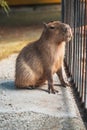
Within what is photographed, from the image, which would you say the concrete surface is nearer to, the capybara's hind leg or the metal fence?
the capybara's hind leg

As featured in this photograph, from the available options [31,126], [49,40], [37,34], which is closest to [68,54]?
[49,40]

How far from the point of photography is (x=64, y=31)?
5.43m

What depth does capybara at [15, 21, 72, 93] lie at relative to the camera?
5.53 meters

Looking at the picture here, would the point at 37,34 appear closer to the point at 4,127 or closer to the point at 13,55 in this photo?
the point at 13,55

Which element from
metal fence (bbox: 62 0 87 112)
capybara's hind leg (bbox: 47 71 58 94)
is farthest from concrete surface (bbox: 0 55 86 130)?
metal fence (bbox: 62 0 87 112)

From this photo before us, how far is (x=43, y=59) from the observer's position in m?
5.63

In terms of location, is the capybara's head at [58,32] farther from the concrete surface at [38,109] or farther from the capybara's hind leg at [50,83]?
the concrete surface at [38,109]

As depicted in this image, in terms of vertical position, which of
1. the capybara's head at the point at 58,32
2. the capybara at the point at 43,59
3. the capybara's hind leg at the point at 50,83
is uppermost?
the capybara's head at the point at 58,32

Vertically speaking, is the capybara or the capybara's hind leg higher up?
the capybara

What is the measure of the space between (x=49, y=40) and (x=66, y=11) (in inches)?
46.5

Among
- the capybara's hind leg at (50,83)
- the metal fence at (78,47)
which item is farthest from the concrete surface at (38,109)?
the metal fence at (78,47)

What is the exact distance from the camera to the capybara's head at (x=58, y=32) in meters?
5.40

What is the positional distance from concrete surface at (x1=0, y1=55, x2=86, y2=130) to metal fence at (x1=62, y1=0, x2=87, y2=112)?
17cm

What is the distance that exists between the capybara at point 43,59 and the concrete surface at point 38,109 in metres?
0.12
